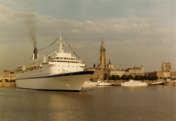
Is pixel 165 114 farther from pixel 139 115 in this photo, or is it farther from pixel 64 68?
pixel 64 68

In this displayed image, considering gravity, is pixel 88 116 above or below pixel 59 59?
below

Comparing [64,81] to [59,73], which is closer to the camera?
[64,81]

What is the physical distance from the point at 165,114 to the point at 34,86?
140 feet

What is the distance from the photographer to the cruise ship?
47.3m

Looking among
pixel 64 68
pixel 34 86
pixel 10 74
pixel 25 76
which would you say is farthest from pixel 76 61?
pixel 10 74

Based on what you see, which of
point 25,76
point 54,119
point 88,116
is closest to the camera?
point 54,119

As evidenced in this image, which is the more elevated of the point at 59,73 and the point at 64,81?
the point at 59,73

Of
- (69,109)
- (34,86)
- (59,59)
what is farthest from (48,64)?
(69,109)

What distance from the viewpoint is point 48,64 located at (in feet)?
173

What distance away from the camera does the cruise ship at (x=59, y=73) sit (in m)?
47.3

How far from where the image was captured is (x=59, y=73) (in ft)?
167

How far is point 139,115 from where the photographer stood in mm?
25328

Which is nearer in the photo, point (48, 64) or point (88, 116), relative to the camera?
point (88, 116)

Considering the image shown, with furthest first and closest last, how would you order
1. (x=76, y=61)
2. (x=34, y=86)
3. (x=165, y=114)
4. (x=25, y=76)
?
(x=25, y=76)
(x=34, y=86)
(x=76, y=61)
(x=165, y=114)
